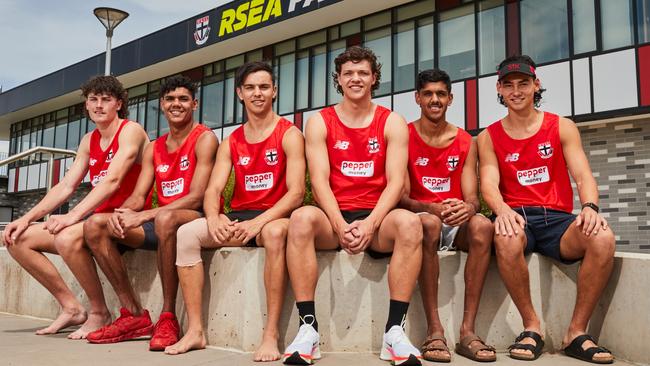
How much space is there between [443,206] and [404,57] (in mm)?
10387

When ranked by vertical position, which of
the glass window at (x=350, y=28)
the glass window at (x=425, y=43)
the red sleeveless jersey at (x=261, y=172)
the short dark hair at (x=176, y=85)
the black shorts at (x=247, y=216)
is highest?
the glass window at (x=350, y=28)

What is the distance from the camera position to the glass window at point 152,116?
777 inches

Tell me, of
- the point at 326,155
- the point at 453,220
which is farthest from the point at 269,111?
the point at 453,220

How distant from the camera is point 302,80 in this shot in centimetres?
1536

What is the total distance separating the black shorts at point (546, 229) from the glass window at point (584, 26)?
826 cm

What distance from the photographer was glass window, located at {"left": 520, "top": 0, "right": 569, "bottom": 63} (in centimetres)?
1074

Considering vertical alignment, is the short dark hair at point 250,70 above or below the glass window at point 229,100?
below

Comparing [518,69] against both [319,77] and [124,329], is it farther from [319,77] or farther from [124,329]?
[319,77]

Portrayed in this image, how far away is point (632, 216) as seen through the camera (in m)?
9.84

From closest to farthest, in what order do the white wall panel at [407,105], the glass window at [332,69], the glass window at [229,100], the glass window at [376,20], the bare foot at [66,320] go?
the bare foot at [66,320], the white wall panel at [407,105], the glass window at [376,20], the glass window at [332,69], the glass window at [229,100]

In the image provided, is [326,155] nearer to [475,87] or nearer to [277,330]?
[277,330]

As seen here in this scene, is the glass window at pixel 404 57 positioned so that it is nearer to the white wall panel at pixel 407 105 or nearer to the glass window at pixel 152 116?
the white wall panel at pixel 407 105

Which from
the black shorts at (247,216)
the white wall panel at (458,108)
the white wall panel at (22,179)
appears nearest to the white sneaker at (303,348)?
the black shorts at (247,216)

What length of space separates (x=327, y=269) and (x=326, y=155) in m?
0.71
